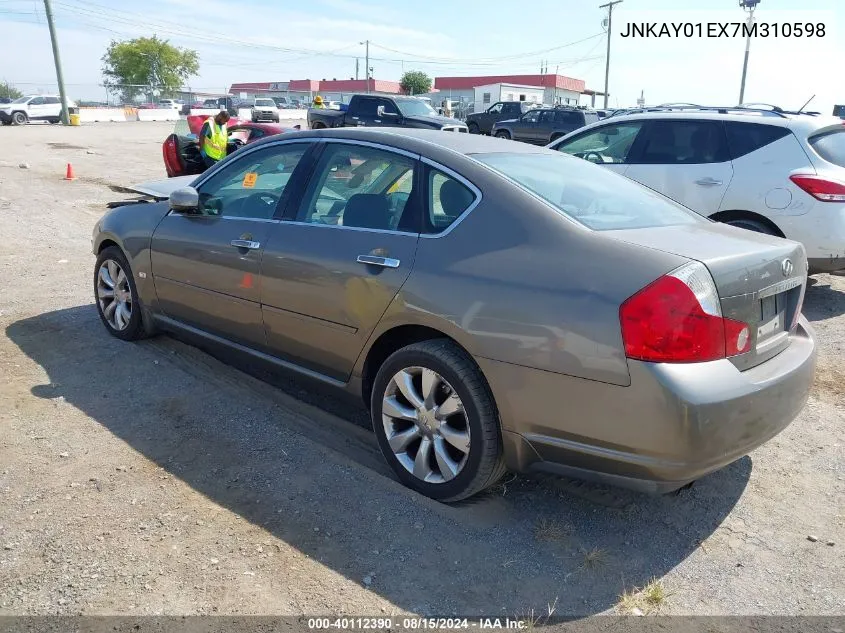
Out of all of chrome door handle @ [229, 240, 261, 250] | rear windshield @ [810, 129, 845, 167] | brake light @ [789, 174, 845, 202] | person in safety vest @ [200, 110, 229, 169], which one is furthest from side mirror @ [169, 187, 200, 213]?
person in safety vest @ [200, 110, 229, 169]

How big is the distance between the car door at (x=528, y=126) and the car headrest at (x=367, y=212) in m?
22.8

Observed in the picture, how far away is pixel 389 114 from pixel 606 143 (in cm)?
1285

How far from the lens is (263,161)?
4344mm

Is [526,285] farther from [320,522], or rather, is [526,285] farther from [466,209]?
[320,522]

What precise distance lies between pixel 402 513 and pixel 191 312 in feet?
7.07

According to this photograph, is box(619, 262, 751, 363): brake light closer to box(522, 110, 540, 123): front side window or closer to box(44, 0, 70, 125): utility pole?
box(522, 110, 540, 123): front side window

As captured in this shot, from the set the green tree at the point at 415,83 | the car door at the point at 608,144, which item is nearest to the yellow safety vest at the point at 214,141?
the car door at the point at 608,144

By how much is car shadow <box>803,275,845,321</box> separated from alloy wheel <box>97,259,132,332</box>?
578cm

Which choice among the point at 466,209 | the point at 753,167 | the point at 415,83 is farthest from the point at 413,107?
the point at 415,83

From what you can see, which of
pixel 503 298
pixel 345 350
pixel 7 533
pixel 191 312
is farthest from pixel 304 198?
pixel 7 533

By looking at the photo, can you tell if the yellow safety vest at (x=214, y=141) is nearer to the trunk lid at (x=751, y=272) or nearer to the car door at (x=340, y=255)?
the car door at (x=340, y=255)

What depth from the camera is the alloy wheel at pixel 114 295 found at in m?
5.20

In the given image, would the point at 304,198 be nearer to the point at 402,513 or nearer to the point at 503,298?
the point at 503,298

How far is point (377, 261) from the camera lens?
10.9 feet
